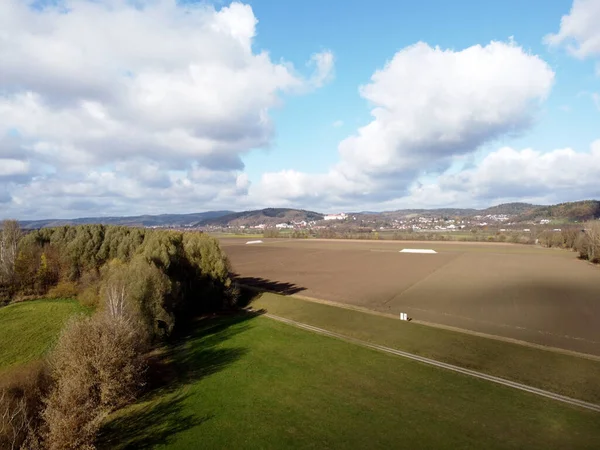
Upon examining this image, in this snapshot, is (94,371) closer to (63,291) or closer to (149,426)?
(149,426)

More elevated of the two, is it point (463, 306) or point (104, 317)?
point (104, 317)

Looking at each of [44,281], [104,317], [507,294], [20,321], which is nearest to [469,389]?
[104,317]

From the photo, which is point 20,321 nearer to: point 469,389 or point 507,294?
point 469,389

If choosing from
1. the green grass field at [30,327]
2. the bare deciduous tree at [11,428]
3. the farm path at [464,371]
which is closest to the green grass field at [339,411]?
the farm path at [464,371]

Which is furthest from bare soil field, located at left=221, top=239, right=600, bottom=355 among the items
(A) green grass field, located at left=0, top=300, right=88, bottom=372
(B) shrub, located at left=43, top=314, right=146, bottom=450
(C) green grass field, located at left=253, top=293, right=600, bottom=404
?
(A) green grass field, located at left=0, top=300, right=88, bottom=372

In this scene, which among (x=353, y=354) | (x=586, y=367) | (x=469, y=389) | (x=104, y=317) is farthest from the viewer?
(x=353, y=354)

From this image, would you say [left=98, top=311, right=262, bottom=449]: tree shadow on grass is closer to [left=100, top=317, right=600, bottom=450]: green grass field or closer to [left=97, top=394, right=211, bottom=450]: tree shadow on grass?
[left=97, top=394, right=211, bottom=450]: tree shadow on grass

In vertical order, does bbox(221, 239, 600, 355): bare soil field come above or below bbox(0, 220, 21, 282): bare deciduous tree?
below
